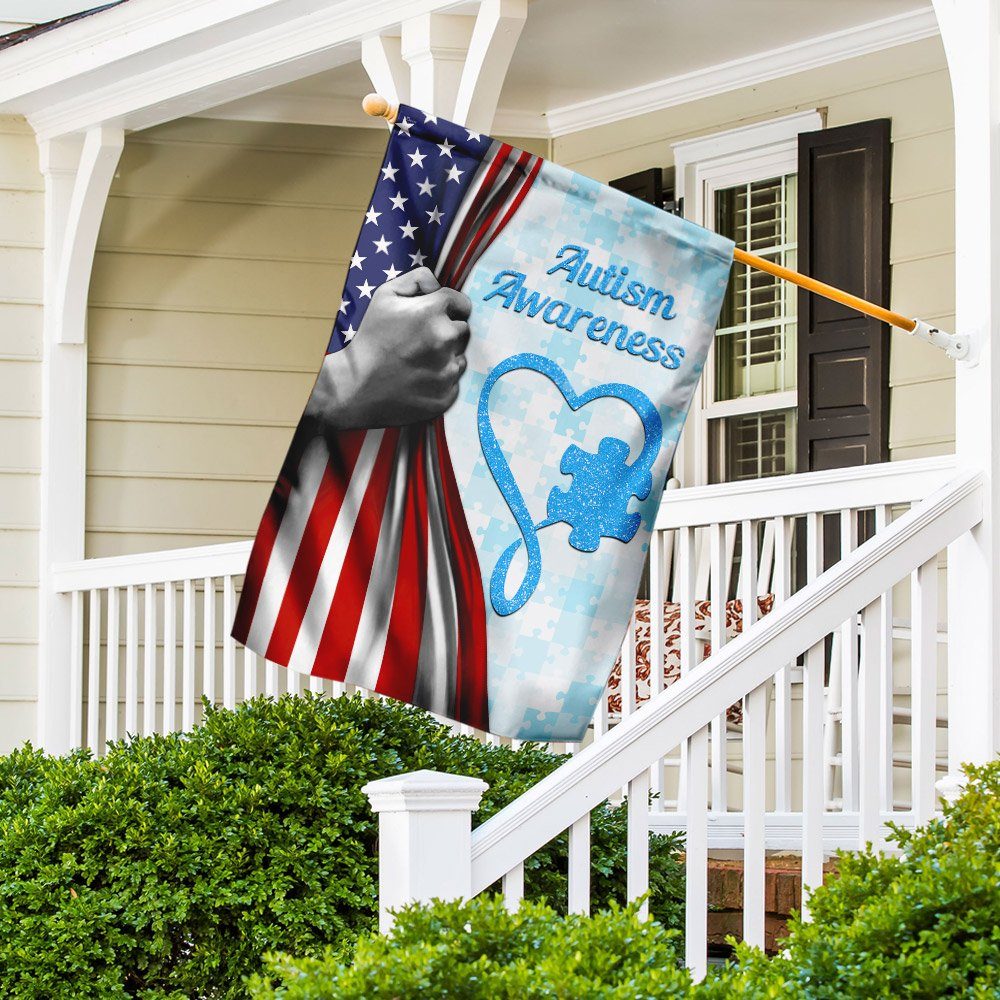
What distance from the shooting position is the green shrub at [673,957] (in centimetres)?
222

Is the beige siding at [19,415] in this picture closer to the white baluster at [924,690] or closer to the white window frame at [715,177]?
the white window frame at [715,177]

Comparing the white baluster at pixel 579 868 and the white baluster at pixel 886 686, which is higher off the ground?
the white baluster at pixel 886 686

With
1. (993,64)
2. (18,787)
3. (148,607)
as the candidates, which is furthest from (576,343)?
(148,607)

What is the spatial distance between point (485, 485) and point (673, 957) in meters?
1.20

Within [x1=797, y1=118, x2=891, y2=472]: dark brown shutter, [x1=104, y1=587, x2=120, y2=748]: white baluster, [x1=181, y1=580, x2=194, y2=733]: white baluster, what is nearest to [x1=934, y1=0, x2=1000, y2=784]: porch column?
[x1=797, y1=118, x2=891, y2=472]: dark brown shutter

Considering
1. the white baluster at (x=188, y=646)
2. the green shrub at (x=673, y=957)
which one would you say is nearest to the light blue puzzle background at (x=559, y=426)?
the green shrub at (x=673, y=957)

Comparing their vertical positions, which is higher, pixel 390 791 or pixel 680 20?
pixel 680 20

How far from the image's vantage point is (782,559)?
4.30 metres

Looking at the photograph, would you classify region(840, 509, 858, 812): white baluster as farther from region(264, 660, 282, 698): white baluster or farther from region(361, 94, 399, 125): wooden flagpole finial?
region(264, 660, 282, 698): white baluster

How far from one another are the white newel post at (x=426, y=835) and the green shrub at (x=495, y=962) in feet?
1.40

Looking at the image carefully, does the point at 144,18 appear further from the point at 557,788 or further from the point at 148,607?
the point at 557,788

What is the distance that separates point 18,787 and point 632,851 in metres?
1.87

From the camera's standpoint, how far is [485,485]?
3379mm

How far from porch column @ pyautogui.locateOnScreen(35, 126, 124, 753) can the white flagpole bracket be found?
370cm
